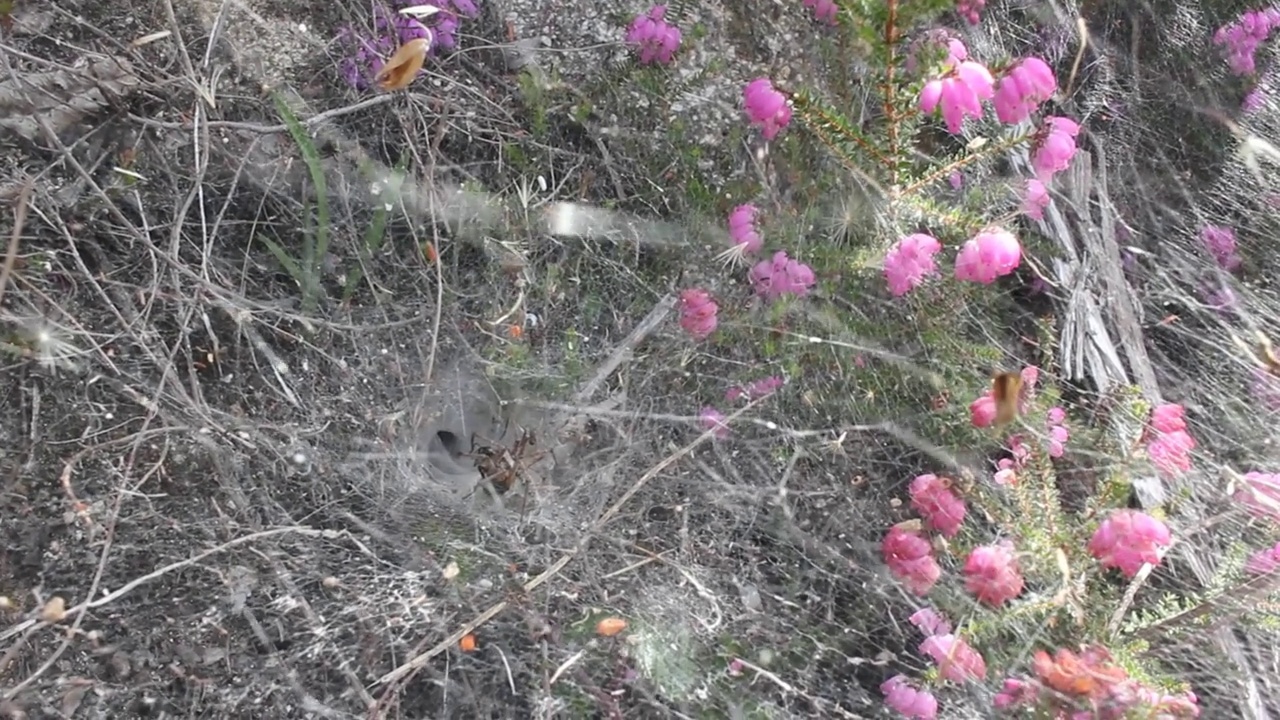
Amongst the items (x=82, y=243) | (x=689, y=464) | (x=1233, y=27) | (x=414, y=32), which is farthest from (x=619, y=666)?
(x=1233, y=27)

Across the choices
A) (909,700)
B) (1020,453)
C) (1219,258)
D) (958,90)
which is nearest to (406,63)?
(958,90)

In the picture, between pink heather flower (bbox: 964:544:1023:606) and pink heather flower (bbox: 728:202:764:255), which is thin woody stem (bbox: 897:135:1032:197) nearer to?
pink heather flower (bbox: 728:202:764:255)

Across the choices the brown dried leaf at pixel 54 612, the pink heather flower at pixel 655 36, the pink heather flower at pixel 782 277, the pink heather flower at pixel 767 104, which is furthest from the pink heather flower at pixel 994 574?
the brown dried leaf at pixel 54 612

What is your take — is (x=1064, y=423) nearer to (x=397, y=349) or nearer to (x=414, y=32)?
(x=397, y=349)

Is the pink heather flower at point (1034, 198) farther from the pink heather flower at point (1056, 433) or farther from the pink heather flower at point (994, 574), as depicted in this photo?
the pink heather flower at point (994, 574)

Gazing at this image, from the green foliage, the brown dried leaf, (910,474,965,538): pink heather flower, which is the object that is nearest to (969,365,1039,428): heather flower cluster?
(910,474,965,538): pink heather flower

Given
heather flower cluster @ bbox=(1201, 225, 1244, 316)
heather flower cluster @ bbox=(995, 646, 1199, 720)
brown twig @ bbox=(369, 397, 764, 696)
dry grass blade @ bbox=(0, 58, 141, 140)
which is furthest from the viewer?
heather flower cluster @ bbox=(1201, 225, 1244, 316)
